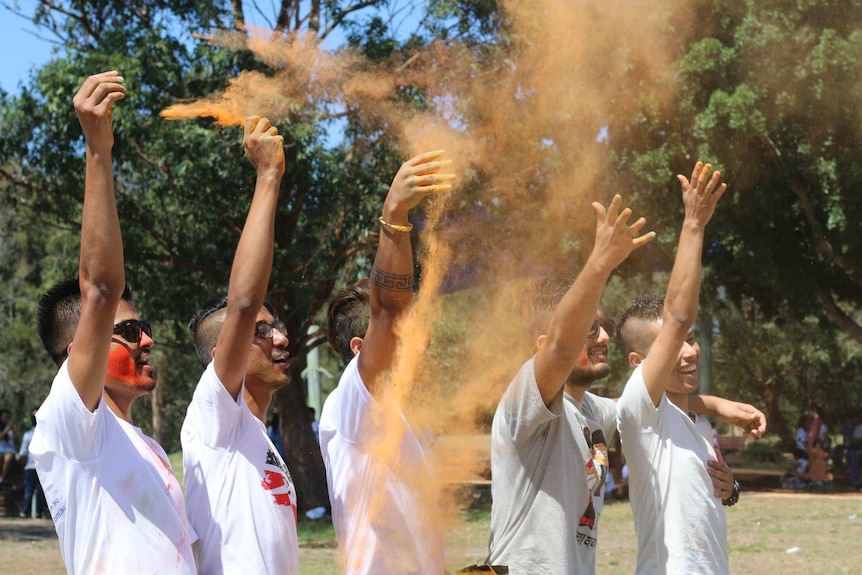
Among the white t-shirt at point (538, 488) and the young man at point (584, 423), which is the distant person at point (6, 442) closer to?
the young man at point (584, 423)

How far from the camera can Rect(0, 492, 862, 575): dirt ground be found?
10750 mm

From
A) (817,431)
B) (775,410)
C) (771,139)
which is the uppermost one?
(771,139)

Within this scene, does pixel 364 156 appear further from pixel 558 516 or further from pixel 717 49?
pixel 558 516

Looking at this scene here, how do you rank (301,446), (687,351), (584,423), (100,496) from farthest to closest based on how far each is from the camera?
(301,446) < (687,351) < (584,423) < (100,496)

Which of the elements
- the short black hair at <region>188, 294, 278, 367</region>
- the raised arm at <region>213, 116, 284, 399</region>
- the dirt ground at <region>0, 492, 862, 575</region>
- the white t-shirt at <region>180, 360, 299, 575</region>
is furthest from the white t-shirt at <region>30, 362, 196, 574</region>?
the dirt ground at <region>0, 492, 862, 575</region>

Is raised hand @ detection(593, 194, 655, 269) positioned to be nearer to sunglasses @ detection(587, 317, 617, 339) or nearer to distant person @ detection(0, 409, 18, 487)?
sunglasses @ detection(587, 317, 617, 339)

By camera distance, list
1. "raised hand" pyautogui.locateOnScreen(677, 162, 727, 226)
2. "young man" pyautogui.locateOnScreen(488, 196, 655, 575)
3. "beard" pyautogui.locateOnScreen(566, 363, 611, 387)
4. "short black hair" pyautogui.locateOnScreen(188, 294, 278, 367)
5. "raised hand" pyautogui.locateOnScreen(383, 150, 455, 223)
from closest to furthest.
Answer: "raised hand" pyautogui.locateOnScreen(383, 150, 455, 223)
"young man" pyautogui.locateOnScreen(488, 196, 655, 575)
"beard" pyautogui.locateOnScreen(566, 363, 611, 387)
"short black hair" pyautogui.locateOnScreen(188, 294, 278, 367)
"raised hand" pyautogui.locateOnScreen(677, 162, 727, 226)

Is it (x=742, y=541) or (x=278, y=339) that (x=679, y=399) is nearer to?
(x=278, y=339)

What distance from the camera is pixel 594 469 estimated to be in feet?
13.4

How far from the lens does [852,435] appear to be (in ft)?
69.2

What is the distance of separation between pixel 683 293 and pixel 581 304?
39.2 inches

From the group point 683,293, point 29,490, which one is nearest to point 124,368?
point 683,293

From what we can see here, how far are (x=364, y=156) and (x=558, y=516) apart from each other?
873 cm

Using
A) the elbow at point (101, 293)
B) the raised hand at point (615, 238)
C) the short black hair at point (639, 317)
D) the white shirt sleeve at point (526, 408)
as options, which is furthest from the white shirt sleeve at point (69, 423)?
the short black hair at point (639, 317)
